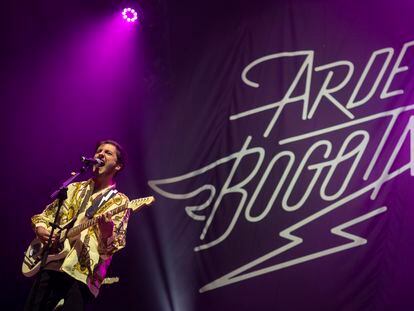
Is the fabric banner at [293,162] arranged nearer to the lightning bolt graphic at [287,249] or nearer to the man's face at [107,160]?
the lightning bolt graphic at [287,249]

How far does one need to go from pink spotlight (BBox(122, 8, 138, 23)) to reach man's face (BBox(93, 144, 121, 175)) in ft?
5.52

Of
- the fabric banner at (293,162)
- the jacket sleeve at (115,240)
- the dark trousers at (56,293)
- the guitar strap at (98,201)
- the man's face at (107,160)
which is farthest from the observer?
the fabric banner at (293,162)

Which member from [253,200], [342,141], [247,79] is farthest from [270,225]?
[247,79]

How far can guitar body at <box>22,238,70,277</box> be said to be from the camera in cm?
294

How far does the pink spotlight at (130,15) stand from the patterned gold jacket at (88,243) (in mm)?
1973

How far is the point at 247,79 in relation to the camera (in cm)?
431

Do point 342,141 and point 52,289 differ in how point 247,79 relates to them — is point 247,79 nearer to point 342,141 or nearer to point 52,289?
point 342,141

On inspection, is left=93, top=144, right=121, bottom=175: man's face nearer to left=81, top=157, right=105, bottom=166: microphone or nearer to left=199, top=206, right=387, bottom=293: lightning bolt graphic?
left=81, top=157, right=105, bottom=166: microphone

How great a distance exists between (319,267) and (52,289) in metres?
1.91

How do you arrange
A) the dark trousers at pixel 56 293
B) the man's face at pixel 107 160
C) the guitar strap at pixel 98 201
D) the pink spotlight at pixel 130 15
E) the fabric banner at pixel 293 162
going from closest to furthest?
the dark trousers at pixel 56 293
the guitar strap at pixel 98 201
the man's face at pixel 107 160
the fabric banner at pixel 293 162
the pink spotlight at pixel 130 15

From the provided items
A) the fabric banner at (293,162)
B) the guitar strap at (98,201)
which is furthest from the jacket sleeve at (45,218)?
the fabric banner at (293,162)

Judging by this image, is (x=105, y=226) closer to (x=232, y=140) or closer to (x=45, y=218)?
(x=45, y=218)

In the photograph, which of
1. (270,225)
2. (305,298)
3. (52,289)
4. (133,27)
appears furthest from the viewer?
(133,27)

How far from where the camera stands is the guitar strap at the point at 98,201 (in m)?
3.09
